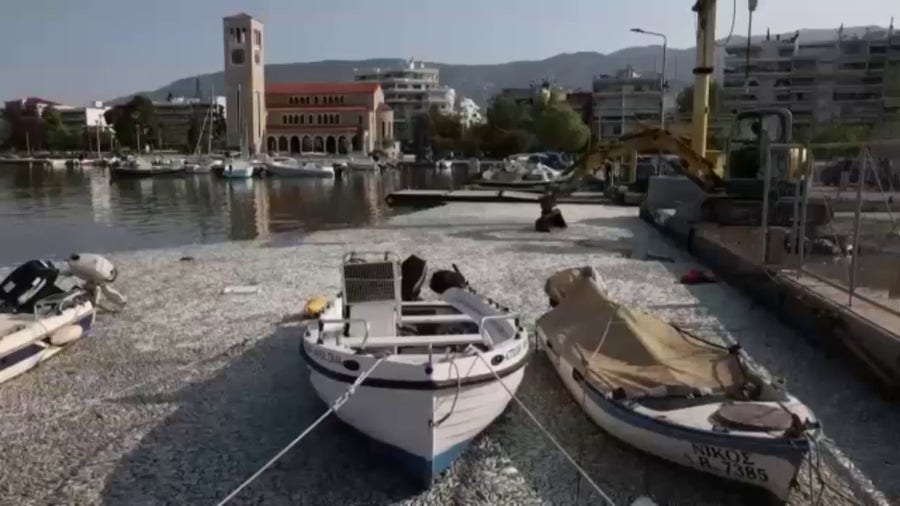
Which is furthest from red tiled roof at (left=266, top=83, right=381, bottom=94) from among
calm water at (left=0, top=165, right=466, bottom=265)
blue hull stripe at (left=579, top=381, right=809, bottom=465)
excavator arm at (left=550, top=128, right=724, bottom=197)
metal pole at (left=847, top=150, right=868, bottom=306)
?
blue hull stripe at (left=579, top=381, right=809, bottom=465)

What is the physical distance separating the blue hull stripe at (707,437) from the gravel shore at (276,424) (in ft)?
1.73

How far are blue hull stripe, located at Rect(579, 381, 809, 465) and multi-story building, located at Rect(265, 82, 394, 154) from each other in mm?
129543

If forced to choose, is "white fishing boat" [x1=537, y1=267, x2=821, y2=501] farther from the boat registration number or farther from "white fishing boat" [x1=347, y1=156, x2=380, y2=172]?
"white fishing boat" [x1=347, y1=156, x2=380, y2=172]

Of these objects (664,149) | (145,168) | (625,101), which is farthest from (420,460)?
(625,101)

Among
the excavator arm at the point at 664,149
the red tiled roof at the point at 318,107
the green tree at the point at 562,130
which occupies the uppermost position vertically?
the red tiled roof at the point at 318,107

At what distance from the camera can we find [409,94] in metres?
186

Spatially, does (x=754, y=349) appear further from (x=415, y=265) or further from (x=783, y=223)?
(x=783, y=223)

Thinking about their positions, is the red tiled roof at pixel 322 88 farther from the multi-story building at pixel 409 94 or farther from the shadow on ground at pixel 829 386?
the shadow on ground at pixel 829 386

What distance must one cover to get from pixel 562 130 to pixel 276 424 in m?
105

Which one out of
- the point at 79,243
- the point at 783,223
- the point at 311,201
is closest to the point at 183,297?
the point at 783,223

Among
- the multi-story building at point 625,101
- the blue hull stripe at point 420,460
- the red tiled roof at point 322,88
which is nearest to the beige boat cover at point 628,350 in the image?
the blue hull stripe at point 420,460

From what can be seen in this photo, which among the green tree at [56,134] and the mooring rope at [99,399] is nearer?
the mooring rope at [99,399]

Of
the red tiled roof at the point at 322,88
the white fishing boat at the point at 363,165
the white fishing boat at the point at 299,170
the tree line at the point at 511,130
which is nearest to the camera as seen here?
the white fishing boat at the point at 299,170

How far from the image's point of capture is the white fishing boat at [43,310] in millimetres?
10414
